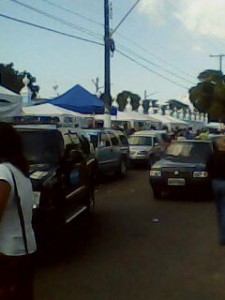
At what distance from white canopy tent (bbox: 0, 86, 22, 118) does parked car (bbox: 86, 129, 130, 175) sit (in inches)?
168

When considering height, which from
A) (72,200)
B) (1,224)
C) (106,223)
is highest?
(1,224)

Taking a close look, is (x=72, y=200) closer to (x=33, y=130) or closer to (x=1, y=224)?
(x=33, y=130)

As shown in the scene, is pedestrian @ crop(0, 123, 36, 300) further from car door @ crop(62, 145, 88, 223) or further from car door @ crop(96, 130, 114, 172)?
car door @ crop(96, 130, 114, 172)

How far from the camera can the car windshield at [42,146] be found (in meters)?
7.52

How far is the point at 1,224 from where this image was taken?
9.15 feet

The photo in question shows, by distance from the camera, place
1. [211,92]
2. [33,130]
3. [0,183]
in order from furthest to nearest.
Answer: [211,92], [33,130], [0,183]

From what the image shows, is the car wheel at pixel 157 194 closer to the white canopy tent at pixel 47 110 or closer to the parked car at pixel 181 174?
the parked car at pixel 181 174

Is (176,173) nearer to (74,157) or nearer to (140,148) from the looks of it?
(74,157)

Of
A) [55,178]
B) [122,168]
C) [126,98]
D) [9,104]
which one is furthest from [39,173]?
[126,98]

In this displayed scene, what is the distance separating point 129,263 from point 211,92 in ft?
105

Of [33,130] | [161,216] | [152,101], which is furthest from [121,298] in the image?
[152,101]

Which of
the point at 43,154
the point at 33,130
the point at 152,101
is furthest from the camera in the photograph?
the point at 152,101

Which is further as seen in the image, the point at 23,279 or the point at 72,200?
the point at 72,200

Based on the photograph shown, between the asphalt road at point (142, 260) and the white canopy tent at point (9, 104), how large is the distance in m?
3.34
